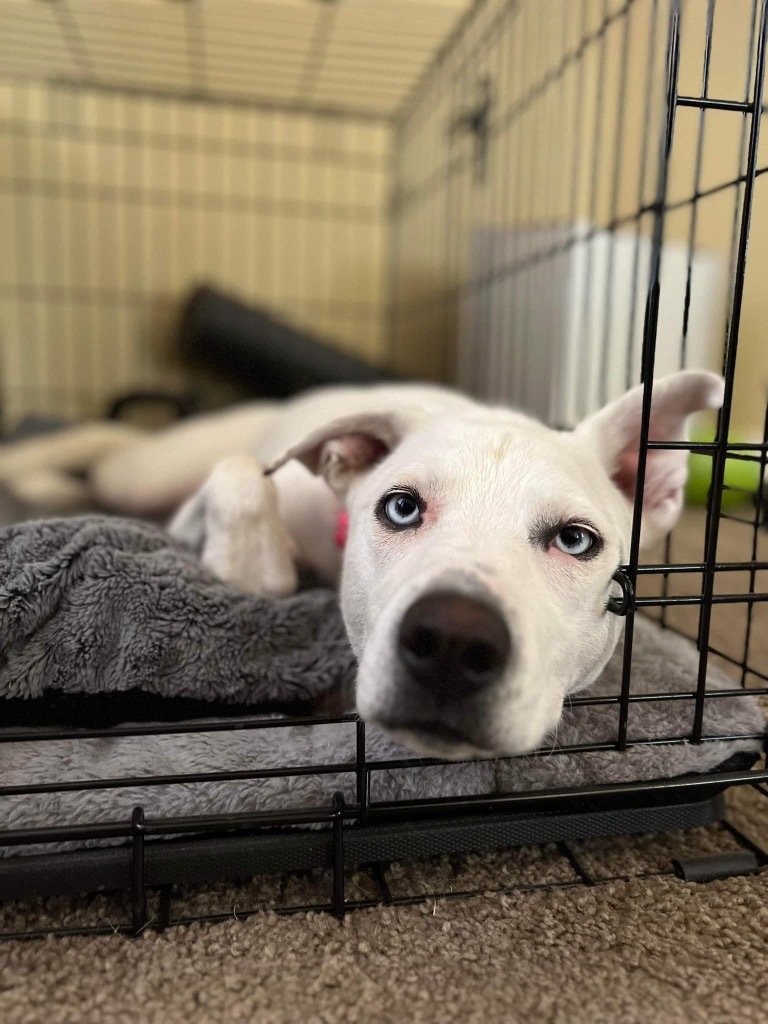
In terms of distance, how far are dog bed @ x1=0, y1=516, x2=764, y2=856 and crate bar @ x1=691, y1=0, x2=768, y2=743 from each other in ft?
0.36

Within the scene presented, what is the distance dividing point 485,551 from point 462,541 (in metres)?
0.03

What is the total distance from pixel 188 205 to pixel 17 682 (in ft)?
9.61

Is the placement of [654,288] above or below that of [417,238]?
below

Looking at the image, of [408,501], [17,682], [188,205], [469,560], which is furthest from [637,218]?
[188,205]

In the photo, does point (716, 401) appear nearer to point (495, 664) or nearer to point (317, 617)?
point (495, 664)

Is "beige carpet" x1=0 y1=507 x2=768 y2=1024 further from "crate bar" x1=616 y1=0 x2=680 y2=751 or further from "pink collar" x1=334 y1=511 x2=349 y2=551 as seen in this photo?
"pink collar" x1=334 y1=511 x2=349 y2=551

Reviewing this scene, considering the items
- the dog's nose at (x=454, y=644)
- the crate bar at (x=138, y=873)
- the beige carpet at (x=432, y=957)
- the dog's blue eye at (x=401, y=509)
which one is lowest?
the beige carpet at (x=432, y=957)

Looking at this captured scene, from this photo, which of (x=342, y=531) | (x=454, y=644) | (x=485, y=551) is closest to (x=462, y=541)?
(x=485, y=551)

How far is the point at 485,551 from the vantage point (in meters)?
0.79

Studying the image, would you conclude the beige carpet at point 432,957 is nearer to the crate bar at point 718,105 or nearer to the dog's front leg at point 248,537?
the dog's front leg at point 248,537

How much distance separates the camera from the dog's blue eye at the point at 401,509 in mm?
933

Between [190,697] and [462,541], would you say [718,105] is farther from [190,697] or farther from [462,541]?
[190,697]

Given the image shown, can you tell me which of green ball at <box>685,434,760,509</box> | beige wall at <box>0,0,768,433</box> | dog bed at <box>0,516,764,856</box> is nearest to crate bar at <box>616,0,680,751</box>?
dog bed at <box>0,516,764,856</box>

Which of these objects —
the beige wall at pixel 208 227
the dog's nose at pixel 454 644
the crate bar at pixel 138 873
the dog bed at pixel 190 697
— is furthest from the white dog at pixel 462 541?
the beige wall at pixel 208 227
